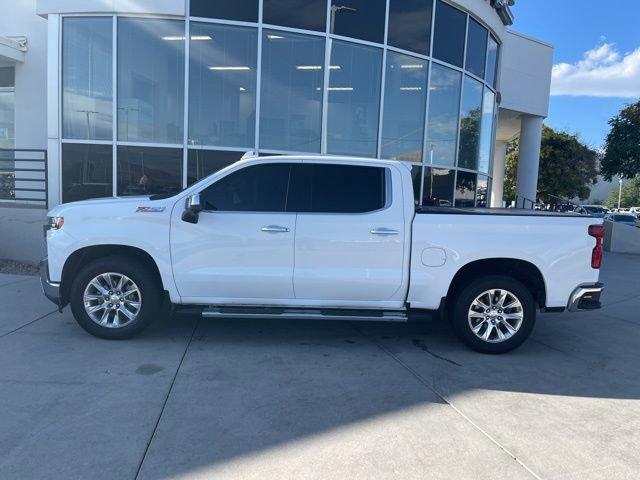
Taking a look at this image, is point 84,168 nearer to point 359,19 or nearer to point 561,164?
point 359,19

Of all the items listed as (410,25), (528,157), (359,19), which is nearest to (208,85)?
(359,19)

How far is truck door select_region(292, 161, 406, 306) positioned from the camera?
5.30 m

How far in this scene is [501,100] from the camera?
56.4 ft

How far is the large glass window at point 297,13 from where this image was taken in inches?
398

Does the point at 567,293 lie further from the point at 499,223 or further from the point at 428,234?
the point at 428,234

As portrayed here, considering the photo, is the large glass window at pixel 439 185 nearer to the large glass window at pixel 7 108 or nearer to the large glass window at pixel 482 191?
the large glass window at pixel 482 191

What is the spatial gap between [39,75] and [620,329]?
12.2 metres

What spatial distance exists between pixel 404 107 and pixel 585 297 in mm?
7128

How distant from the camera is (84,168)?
987 centimetres

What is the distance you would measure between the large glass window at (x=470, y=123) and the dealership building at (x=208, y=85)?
3.91ft

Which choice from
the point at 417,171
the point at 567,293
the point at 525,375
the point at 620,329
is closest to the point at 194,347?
the point at 525,375

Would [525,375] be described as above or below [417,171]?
below

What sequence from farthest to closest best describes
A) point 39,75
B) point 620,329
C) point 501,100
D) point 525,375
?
point 501,100, point 39,75, point 620,329, point 525,375

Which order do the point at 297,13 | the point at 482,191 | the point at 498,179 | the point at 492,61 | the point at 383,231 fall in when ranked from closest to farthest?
the point at 383,231, the point at 297,13, the point at 482,191, the point at 492,61, the point at 498,179
